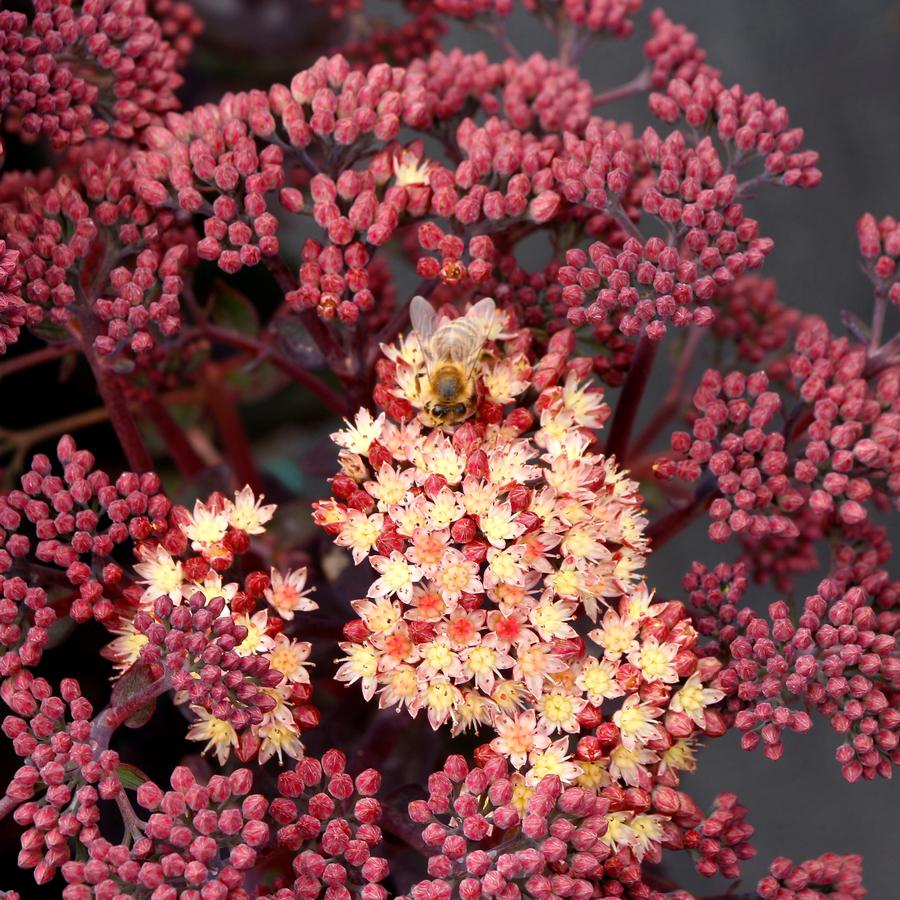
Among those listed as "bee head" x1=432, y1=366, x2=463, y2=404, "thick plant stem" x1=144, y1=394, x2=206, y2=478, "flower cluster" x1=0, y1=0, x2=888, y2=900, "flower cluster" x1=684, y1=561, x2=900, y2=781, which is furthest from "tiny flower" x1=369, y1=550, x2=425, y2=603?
"thick plant stem" x1=144, y1=394, x2=206, y2=478

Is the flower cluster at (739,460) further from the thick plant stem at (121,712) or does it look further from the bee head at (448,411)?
the thick plant stem at (121,712)

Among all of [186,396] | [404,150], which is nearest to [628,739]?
[404,150]

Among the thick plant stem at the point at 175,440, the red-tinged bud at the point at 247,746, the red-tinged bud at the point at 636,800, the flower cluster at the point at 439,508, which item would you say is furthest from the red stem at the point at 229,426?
the red-tinged bud at the point at 636,800

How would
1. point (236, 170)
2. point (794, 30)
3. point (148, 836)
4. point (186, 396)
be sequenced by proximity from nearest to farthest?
point (148, 836) → point (236, 170) → point (186, 396) → point (794, 30)

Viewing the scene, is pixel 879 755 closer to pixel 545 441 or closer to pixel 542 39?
pixel 545 441

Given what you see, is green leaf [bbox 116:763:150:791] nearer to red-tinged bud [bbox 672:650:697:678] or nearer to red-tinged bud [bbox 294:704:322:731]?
red-tinged bud [bbox 294:704:322:731]
